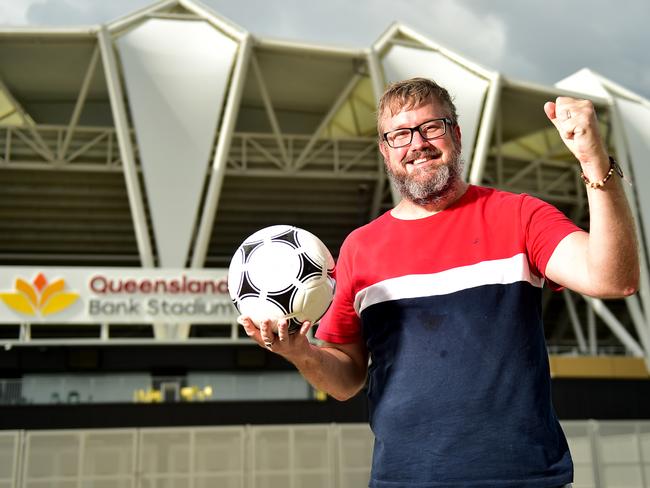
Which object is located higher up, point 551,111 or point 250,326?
point 551,111

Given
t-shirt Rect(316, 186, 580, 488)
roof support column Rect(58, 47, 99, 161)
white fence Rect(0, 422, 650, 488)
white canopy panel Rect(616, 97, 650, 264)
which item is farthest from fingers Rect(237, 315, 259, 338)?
white canopy panel Rect(616, 97, 650, 264)

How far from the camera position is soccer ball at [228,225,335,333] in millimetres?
2869

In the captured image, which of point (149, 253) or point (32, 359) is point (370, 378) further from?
point (32, 359)

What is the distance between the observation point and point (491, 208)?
2.45 meters

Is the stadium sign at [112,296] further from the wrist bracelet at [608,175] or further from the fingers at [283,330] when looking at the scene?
the wrist bracelet at [608,175]

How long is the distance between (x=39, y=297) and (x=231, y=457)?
1373 cm

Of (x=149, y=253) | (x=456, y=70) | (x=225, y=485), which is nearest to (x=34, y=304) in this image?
(x=149, y=253)

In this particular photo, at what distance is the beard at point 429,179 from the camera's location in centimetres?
243

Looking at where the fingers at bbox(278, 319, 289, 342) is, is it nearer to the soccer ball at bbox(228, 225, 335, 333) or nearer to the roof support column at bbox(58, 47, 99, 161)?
the soccer ball at bbox(228, 225, 335, 333)

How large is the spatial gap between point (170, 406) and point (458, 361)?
18425 millimetres

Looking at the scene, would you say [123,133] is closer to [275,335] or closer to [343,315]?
[343,315]

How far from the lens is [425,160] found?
245 centimetres

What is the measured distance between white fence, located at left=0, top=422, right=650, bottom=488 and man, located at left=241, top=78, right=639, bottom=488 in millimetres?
9578

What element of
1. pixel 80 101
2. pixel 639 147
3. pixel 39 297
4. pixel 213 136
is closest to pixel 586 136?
pixel 213 136
